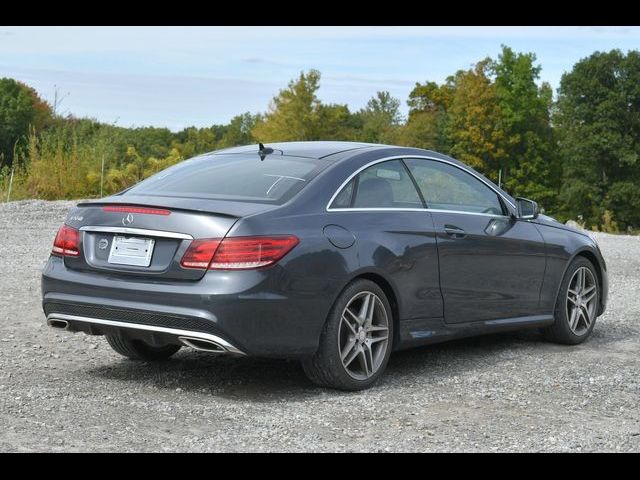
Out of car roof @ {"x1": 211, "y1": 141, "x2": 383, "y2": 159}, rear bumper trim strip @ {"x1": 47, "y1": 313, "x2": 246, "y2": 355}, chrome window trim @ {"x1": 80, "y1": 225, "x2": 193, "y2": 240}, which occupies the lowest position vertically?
rear bumper trim strip @ {"x1": 47, "y1": 313, "x2": 246, "y2": 355}

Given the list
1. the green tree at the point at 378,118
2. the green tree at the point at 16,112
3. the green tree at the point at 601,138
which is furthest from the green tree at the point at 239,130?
the green tree at the point at 601,138

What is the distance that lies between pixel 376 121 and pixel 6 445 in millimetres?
96941

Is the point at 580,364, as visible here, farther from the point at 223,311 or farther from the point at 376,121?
the point at 376,121

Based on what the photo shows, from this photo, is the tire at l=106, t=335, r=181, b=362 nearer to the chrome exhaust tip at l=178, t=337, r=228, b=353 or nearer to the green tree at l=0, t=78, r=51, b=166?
the chrome exhaust tip at l=178, t=337, r=228, b=353

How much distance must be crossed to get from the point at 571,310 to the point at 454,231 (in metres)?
1.94

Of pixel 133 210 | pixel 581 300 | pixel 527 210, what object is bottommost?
pixel 581 300

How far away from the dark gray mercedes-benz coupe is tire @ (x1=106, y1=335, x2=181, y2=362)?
0.01 m

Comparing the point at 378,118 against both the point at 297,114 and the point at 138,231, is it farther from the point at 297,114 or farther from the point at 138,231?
the point at 138,231

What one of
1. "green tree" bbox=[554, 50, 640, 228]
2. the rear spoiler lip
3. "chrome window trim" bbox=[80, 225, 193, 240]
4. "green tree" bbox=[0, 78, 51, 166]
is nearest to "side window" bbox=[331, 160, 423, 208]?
the rear spoiler lip

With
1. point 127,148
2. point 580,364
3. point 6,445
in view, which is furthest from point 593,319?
point 127,148

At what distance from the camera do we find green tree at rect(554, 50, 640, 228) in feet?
228

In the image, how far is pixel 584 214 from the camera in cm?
7231

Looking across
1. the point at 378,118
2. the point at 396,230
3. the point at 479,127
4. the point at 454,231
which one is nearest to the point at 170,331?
the point at 396,230

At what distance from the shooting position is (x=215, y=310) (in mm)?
6168
